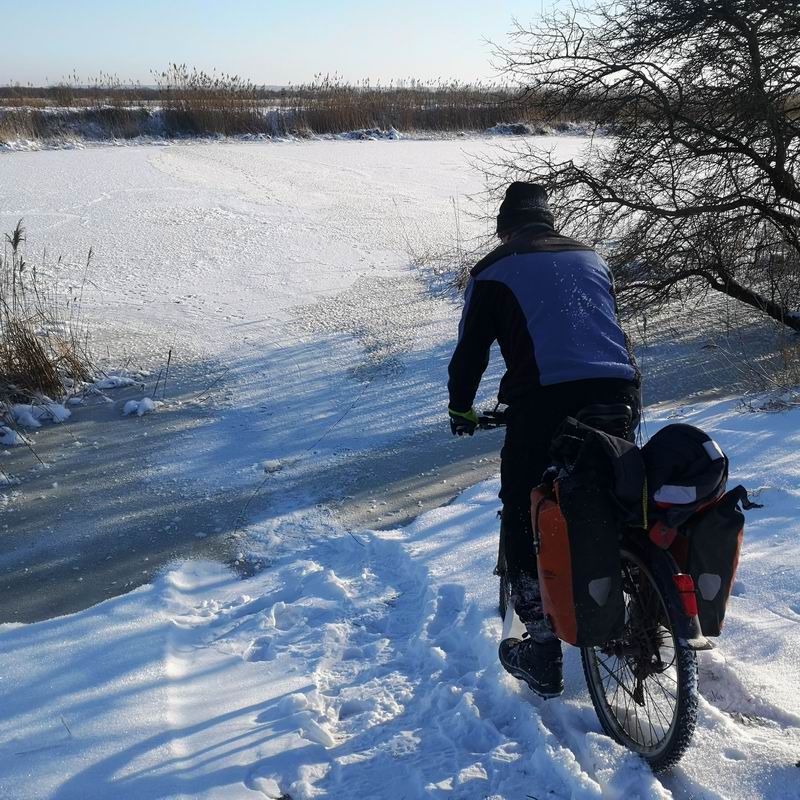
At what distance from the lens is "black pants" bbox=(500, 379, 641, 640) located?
2.47 metres

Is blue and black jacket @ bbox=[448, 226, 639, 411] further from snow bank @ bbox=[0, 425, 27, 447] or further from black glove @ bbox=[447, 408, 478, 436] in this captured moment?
snow bank @ bbox=[0, 425, 27, 447]

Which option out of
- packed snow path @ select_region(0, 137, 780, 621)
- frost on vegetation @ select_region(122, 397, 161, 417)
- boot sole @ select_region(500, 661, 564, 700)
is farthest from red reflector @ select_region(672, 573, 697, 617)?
frost on vegetation @ select_region(122, 397, 161, 417)

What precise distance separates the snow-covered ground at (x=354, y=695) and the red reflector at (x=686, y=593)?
494 mm

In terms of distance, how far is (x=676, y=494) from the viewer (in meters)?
2.06

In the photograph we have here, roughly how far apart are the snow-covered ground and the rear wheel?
3.3 inches


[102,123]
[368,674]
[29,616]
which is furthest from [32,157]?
[368,674]

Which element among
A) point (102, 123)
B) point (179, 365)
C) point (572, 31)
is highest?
point (102, 123)

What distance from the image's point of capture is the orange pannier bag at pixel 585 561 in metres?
2.16

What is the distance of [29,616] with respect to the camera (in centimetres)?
354

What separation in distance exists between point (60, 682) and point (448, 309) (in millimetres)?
6606

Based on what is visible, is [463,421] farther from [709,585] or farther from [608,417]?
[709,585]

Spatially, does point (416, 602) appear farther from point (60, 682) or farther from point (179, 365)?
point (179, 365)

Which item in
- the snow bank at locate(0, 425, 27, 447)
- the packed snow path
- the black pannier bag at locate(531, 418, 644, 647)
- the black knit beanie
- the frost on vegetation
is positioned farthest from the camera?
the frost on vegetation

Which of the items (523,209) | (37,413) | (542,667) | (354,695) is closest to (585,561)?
(542,667)
